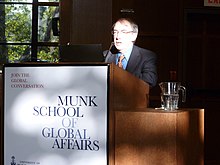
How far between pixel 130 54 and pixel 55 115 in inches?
43.3

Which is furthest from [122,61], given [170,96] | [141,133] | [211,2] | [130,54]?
[211,2]

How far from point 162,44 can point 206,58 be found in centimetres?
62

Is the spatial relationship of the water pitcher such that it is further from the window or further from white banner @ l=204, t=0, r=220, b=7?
the window

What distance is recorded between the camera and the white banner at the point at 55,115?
2.32 metres

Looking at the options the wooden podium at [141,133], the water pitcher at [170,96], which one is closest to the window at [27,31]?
the water pitcher at [170,96]

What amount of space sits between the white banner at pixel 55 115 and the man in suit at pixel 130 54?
88 centimetres

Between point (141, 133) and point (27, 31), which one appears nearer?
point (141, 133)

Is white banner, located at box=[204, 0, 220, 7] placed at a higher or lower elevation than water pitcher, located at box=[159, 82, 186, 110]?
higher

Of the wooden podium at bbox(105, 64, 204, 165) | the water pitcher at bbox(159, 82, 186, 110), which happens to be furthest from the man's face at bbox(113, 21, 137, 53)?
the wooden podium at bbox(105, 64, 204, 165)

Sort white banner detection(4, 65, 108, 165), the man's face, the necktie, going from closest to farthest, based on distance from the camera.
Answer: white banner detection(4, 65, 108, 165), the man's face, the necktie

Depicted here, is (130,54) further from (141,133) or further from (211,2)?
(211,2)

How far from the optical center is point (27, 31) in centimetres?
739

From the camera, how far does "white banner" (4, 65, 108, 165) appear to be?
2324 mm

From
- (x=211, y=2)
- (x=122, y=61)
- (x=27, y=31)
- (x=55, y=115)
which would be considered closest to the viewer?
(x=55, y=115)
